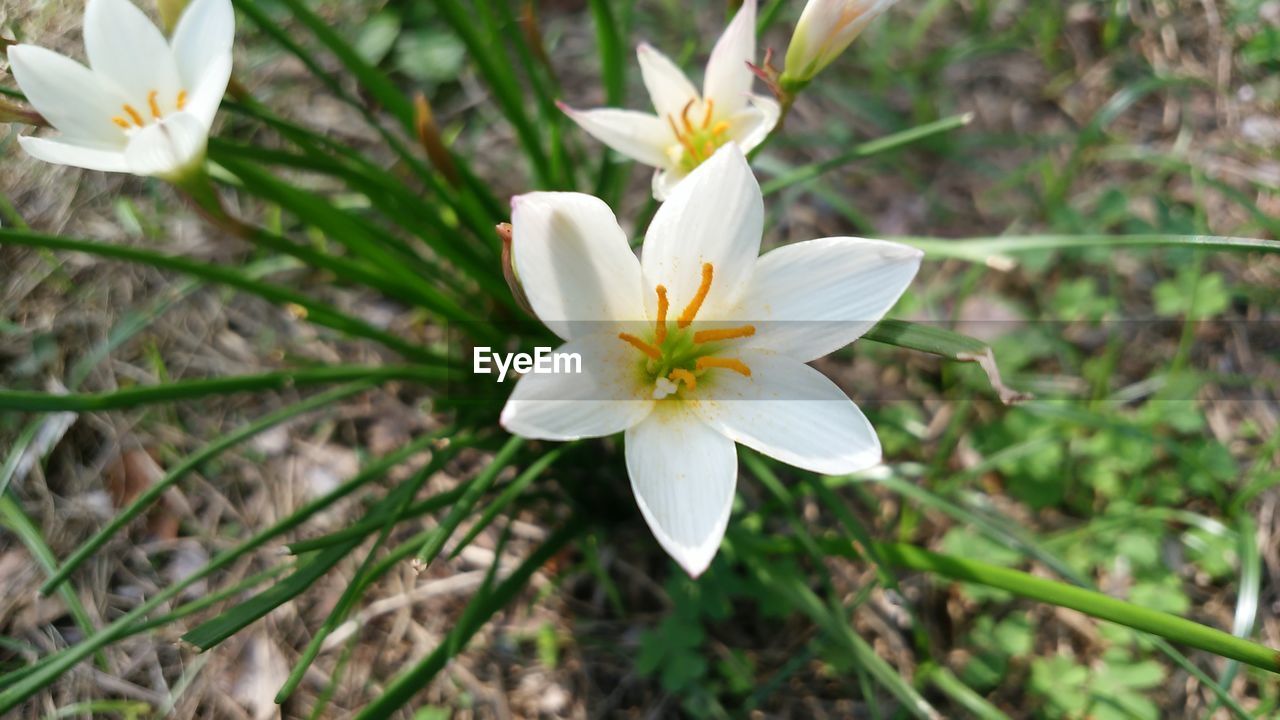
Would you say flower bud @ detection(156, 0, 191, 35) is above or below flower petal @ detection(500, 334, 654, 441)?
above

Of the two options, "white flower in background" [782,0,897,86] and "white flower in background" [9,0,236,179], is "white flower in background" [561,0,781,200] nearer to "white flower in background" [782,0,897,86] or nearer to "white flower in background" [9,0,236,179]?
"white flower in background" [782,0,897,86]

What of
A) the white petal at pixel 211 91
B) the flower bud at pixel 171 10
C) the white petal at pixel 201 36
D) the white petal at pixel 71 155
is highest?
the flower bud at pixel 171 10

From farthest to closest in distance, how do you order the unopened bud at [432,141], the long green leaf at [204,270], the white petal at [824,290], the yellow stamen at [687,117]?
the yellow stamen at [687,117] < the unopened bud at [432,141] < the long green leaf at [204,270] < the white petal at [824,290]

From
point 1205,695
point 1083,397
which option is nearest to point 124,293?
point 1083,397

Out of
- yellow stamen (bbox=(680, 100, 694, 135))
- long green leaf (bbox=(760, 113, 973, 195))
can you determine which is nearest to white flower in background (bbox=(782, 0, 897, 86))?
yellow stamen (bbox=(680, 100, 694, 135))

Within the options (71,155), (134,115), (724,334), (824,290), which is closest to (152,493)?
(71,155)

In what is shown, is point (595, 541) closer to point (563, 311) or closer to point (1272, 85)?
point (563, 311)

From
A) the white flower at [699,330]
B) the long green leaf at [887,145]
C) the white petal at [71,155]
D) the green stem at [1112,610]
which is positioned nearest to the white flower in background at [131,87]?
the white petal at [71,155]

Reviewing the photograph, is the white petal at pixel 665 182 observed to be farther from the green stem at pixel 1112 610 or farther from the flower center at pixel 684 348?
the green stem at pixel 1112 610
